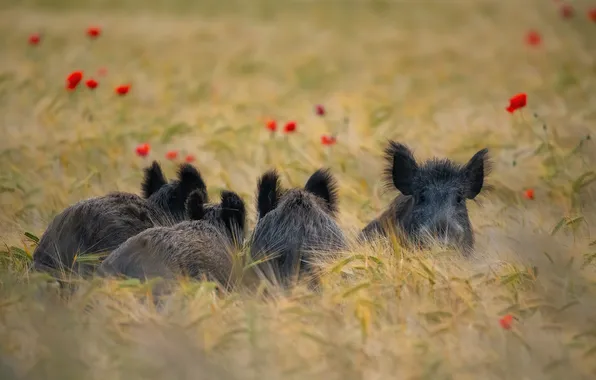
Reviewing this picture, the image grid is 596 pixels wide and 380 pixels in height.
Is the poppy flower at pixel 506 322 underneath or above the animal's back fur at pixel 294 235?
underneath

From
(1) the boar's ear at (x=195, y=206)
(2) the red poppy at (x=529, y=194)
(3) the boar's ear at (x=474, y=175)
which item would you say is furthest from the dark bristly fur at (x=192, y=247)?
(2) the red poppy at (x=529, y=194)

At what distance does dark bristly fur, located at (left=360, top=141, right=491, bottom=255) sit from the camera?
7977mm

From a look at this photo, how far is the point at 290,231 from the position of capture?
7.15 m

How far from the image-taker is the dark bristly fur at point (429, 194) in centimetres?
798

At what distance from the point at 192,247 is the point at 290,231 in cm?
81

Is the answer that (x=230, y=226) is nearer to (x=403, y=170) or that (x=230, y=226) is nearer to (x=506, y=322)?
(x=403, y=170)

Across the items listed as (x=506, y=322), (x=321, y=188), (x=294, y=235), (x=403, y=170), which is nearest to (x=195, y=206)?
(x=294, y=235)

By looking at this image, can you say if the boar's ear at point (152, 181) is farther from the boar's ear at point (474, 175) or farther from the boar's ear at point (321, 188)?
the boar's ear at point (474, 175)

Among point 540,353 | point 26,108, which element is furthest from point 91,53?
point 540,353

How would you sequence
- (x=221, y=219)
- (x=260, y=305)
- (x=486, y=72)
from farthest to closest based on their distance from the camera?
1. (x=486, y=72)
2. (x=221, y=219)
3. (x=260, y=305)

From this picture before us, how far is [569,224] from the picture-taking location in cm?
761

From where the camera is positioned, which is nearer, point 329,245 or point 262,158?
point 329,245

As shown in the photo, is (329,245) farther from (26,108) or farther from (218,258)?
(26,108)

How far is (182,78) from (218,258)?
10.9 metres
